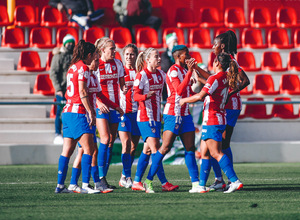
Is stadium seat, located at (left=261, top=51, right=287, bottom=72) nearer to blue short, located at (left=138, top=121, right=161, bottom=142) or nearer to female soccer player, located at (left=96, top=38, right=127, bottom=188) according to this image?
female soccer player, located at (left=96, top=38, right=127, bottom=188)

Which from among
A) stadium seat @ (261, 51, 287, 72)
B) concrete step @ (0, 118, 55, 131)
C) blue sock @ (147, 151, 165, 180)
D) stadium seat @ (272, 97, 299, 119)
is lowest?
concrete step @ (0, 118, 55, 131)

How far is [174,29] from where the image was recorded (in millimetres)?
14898

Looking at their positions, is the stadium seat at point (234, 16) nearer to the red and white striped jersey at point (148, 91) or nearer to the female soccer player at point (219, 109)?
the red and white striped jersey at point (148, 91)

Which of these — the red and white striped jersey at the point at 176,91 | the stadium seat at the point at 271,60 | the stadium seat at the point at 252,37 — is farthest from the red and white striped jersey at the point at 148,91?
the stadium seat at the point at 252,37

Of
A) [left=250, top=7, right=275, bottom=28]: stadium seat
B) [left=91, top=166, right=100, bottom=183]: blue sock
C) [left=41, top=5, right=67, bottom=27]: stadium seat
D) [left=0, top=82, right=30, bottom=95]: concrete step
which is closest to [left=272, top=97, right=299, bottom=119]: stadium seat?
[left=250, top=7, right=275, bottom=28]: stadium seat

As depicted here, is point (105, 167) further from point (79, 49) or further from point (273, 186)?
point (273, 186)

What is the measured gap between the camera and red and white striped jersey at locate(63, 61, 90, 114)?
6.23 metres

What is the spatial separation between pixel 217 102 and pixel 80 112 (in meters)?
1.44

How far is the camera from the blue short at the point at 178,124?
6508mm

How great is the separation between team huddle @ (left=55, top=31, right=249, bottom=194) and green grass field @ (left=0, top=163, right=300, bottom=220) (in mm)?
291

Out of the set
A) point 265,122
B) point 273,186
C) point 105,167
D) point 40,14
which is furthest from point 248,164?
point 40,14

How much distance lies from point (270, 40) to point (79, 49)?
9569mm

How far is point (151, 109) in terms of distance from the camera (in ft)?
22.2

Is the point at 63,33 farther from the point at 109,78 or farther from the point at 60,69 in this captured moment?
the point at 109,78
